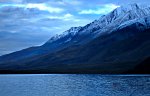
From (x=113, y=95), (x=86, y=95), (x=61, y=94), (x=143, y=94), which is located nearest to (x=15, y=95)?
(x=61, y=94)

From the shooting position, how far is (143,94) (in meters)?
74.4

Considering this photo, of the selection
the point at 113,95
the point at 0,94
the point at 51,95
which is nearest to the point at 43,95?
the point at 51,95

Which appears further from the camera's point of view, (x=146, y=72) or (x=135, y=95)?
(x=146, y=72)

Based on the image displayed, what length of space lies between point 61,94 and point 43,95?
388 centimetres

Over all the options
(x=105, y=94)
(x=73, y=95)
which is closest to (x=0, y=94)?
(x=73, y=95)

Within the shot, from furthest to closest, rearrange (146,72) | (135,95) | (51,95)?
(146,72), (51,95), (135,95)

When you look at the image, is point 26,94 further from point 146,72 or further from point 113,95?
point 146,72

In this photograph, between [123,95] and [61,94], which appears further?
[61,94]

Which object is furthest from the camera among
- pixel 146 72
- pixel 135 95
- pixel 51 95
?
pixel 146 72

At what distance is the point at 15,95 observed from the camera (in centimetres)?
7819

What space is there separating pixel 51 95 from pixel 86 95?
7.05m

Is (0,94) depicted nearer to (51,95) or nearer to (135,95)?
(51,95)

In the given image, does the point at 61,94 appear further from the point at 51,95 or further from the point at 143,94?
the point at 143,94

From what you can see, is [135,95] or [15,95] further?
[15,95]
